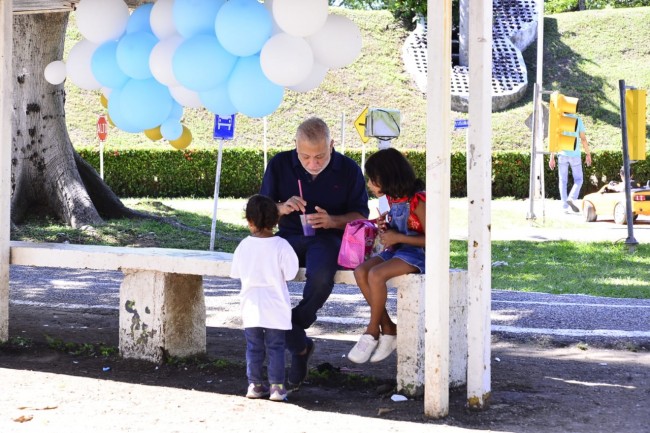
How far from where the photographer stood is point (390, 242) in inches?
221

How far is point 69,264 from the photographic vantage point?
6609mm

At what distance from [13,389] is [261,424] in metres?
1.63

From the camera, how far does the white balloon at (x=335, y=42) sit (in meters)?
6.02

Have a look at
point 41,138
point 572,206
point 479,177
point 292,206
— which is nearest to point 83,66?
point 292,206

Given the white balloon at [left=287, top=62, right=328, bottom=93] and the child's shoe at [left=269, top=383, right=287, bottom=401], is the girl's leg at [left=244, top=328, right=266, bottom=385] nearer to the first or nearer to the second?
the child's shoe at [left=269, top=383, right=287, bottom=401]

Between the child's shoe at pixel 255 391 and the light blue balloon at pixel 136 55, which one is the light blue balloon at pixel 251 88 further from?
the child's shoe at pixel 255 391

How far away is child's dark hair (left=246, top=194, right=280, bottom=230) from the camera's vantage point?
18.0 feet

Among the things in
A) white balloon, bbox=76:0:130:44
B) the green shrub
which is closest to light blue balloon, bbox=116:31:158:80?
white balloon, bbox=76:0:130:44

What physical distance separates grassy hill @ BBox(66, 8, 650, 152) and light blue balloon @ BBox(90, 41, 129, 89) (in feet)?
68.7

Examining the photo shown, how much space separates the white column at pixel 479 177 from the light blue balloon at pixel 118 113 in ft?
8.30

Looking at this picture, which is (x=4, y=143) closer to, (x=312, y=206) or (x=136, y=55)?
(x=136, y=55)

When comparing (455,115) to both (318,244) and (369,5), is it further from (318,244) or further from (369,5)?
(318,244)

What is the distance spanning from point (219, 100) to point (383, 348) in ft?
6.05

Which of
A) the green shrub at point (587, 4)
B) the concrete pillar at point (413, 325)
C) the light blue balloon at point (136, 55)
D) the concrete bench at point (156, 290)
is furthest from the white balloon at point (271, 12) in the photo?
the green shrub at point (587, 4)
